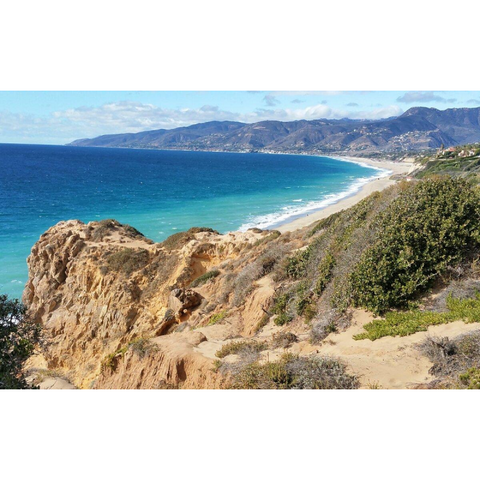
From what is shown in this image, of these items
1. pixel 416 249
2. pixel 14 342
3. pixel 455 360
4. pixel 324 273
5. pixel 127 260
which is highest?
pixel 416 249

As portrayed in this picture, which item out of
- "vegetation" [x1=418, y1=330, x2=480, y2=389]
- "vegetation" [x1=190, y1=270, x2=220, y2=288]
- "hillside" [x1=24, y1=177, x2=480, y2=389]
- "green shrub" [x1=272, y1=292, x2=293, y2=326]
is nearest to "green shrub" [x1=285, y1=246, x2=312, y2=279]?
"hillside" [x1=24, y1=177, x2=480, y2=389]

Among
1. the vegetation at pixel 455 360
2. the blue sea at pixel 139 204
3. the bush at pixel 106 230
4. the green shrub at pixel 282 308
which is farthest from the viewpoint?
the blue sea at pixel 139 204

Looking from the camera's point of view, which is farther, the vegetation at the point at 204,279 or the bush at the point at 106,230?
the bush at the point at 106,230

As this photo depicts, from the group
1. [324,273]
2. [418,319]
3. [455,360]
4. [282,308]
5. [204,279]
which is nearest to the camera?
[455,360]

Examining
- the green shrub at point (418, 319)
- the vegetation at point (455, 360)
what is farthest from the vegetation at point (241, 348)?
the vegetation at point (455, 360)

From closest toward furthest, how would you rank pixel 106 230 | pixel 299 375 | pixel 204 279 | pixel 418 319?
pixel 299 375 → pixel 418 319 → pixel 204 279 → pixel 106 230

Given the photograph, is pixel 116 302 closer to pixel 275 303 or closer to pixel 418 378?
pixel 275 303

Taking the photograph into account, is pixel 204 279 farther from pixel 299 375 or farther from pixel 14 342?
A: pixel 299 375

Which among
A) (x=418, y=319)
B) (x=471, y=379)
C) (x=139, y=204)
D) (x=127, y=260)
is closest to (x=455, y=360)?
(x=471, y=379)

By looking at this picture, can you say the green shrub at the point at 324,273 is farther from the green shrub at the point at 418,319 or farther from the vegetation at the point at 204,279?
the vegetation at the point at 204,279
